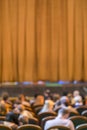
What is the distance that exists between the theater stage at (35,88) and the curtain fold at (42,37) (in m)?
1.37

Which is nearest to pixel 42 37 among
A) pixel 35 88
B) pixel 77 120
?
pixel 35 88

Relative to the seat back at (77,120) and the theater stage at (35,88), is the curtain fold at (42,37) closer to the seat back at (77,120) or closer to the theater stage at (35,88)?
the theater stage at (35,88)

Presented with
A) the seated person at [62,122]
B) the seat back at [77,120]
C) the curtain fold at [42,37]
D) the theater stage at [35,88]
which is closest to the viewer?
the seated person at [62,122]

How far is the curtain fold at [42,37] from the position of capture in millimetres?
14055

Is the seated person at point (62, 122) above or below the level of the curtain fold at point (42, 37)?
below

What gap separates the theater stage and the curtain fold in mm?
1375

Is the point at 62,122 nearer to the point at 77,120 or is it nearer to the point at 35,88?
the point at 77,120

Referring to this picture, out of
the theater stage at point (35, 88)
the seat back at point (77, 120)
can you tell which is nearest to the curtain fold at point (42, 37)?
the theater stage at point (35, 88)

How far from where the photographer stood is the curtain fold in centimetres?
1405

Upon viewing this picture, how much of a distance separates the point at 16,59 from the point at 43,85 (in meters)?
2.00

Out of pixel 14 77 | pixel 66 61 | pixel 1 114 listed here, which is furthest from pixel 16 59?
pixel 1 114

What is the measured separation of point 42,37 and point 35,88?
2.33 m

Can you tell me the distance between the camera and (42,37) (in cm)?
1416

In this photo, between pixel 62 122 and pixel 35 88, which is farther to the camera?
pixel 35 88
